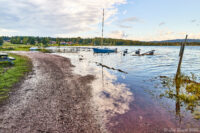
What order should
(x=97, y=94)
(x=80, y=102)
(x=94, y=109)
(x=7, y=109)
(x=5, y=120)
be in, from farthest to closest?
(x=97, y=94) → (x=80, y=102) → (x=94, y=109) → (x=7, y=109) → (x=5, y=120)

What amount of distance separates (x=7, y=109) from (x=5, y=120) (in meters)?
1.24

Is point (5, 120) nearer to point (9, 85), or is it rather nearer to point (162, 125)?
point (9, 85)

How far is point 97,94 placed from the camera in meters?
10.4

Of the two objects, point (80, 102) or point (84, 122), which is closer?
point (84, 122)

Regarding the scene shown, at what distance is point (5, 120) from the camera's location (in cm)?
605

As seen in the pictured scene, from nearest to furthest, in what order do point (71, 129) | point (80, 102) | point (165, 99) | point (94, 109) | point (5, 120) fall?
point (71, 129), point (5, 120), point (94, 109), point (80, 102), point (165, 99)

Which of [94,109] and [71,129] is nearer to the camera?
[71,129]

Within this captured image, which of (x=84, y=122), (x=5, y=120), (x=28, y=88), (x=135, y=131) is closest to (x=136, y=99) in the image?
(x=135, y=131)

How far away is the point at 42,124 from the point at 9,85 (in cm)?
748

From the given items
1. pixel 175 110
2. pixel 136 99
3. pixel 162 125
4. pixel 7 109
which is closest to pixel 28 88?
pixel 7 109

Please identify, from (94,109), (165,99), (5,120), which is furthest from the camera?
(165,99)

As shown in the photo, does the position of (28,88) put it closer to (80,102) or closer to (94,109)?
(80,102)

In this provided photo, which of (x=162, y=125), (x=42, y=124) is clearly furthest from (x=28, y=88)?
(x=162, y=125)

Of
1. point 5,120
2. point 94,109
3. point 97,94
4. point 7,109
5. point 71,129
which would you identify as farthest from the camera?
point 97,94
